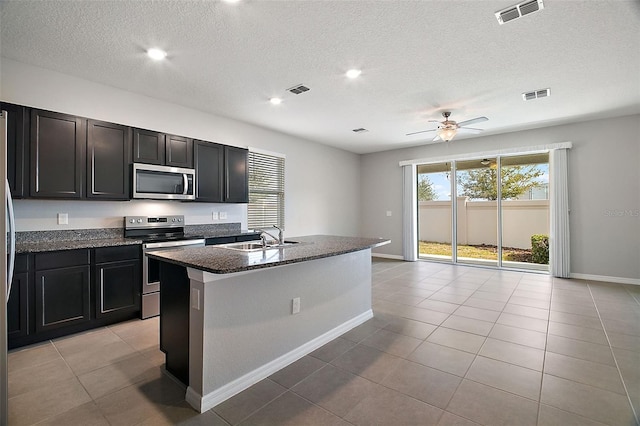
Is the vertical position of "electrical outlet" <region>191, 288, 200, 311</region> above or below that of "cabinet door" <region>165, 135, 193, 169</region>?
below

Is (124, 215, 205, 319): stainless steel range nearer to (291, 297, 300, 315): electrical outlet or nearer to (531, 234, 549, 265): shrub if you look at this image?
(291, 297, 300, 315): electrical outlet

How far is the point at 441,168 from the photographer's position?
22.9 ft

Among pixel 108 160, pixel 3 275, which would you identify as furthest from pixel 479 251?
pixel 3 275

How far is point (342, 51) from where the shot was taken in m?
2.86

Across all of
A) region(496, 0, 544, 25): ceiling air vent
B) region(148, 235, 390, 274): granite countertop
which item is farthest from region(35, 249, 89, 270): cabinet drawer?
region(496, 0, 544, 25): ceiling air vent

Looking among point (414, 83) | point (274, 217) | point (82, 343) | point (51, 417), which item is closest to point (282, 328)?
point (51, 417)

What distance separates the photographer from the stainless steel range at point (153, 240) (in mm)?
3408

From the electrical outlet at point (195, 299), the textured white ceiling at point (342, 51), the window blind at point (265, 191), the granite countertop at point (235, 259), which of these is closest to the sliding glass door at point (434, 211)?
the textured white ceiling at point (342, 51)

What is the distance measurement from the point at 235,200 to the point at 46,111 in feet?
7.73

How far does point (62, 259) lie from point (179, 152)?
179 centimetres

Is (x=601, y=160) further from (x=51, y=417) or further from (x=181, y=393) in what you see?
(x=51, y=417)

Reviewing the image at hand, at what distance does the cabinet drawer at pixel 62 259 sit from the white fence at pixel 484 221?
6490mm

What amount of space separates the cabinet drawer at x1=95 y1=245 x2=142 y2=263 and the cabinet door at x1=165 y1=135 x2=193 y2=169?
118 cm

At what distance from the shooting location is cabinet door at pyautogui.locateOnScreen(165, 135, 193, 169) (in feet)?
12.8
